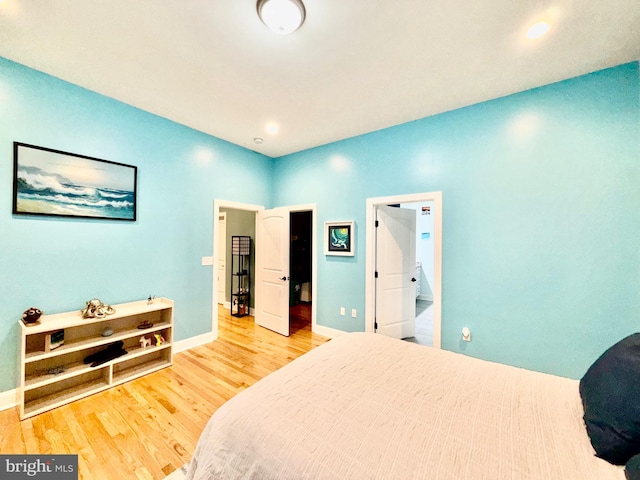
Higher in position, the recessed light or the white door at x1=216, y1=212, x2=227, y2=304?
the recessed light

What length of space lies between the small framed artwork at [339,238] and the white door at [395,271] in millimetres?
377

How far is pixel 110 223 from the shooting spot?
256 centimetres

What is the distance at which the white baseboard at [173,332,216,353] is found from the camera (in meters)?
3.09

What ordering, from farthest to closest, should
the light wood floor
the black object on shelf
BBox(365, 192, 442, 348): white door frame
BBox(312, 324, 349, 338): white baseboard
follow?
the black object on shelf
BBox(312, 324, 349, 338): white baseboard
BBox(365, 192, 442, 348): white door frame
the light wood floor

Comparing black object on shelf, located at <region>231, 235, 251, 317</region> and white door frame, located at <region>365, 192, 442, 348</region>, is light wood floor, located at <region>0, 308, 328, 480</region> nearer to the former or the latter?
white door frame, located at <region>365, 192, 442, 348</region>

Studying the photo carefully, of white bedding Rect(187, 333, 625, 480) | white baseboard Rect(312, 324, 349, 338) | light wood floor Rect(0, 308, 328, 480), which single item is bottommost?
light wood floor Rect(0, 308, 328, 480)

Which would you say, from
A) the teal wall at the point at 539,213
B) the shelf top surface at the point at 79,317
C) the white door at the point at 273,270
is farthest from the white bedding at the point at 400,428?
the white door at the point at 273,270

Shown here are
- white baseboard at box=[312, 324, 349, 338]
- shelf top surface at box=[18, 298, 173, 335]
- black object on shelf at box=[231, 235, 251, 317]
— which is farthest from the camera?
black object on shelf at box=[231, 235, 251, 317]

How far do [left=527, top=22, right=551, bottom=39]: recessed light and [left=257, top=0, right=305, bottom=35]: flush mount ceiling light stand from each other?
5.19ft

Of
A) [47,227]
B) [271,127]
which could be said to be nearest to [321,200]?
[271,127]

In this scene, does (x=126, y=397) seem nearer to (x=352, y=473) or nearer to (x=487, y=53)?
(x=352, y=473)

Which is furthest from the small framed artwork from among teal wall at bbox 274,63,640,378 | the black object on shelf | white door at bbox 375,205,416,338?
the black object on shelf

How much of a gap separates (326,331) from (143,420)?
233cm

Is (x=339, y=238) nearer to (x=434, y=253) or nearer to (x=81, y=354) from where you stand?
(x=434, y=253)
